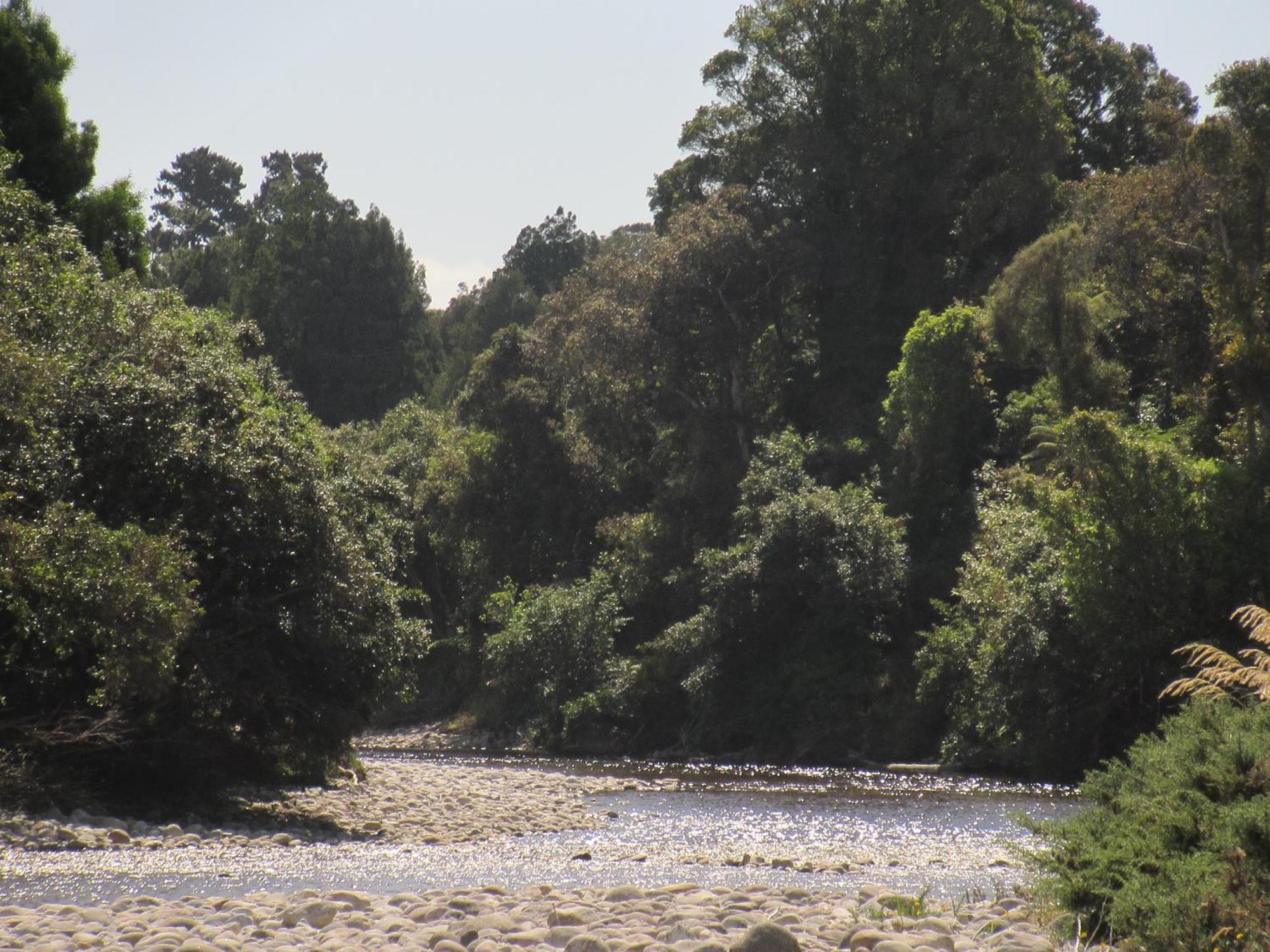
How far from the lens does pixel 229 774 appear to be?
18.2 metres

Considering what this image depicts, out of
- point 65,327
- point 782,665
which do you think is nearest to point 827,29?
point 782,665

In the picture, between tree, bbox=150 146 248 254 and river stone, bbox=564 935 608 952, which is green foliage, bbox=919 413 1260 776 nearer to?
river stone, bbox=564 935 608 952

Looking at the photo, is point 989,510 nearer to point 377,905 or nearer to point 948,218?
point 948,218

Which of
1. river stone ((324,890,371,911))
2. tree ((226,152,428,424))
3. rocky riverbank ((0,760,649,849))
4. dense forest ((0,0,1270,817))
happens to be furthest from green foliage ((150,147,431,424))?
river stone ((324,890,371,911))

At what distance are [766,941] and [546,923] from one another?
204cm

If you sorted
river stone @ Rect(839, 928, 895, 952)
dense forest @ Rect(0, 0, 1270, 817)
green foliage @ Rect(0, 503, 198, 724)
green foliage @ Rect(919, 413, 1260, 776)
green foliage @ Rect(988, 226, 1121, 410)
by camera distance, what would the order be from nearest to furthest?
river stone @ Rect(839, 928, 895, 952), green foliage @ Rect(0, 503, 198, 724), dense forest @ Rect(0, 0, 1270, 817), green foliage @ Rect(919, 413, 1260, 776), green foliage @ Rect(988, 226, 1121, 410)

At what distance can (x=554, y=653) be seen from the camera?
1519 inches

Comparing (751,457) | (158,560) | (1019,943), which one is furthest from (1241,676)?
(751,457)

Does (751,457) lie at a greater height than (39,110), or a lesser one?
lesser

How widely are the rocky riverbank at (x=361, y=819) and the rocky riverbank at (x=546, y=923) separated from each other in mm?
4233

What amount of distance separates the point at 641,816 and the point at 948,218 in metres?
30.2

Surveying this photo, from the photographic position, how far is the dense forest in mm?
16984

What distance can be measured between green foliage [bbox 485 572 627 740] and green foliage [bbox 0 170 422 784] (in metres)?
17.6

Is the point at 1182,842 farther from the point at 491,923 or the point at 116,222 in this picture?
the point at 116,222
